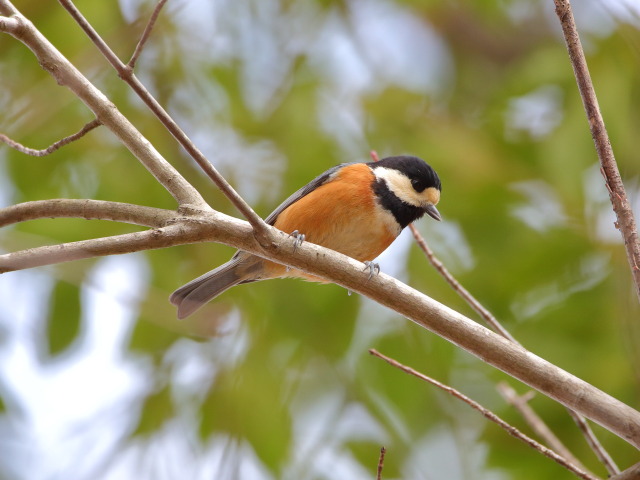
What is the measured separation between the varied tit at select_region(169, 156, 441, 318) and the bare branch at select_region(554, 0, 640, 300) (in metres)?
1.57

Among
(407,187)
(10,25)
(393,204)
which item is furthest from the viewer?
(407,187)

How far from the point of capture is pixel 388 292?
240 centimetres

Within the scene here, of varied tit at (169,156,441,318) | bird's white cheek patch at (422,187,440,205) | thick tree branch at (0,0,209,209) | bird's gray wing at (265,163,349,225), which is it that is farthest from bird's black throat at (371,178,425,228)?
thick tree branch at (0,0,209,209)

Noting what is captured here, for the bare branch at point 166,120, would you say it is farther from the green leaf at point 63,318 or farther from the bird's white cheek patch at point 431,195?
the green leaf at point 63,318

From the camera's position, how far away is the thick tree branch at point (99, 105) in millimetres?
2418

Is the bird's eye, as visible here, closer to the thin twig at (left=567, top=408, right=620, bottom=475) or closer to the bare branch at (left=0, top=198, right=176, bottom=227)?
the thin twig at (left=567, top=408, right=620, bottom=475)

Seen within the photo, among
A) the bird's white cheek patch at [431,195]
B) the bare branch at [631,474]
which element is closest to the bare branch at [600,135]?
the bare branch at [631,474]

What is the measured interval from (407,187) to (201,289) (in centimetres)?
115

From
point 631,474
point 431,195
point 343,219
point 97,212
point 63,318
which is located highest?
point 431,195

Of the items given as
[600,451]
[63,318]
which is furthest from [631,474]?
[63,318]

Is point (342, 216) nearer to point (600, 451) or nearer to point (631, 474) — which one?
point (600, 451)

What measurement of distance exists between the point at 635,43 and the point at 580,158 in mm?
597

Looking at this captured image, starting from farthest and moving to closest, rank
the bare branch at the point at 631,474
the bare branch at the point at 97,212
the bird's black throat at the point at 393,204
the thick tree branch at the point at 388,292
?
the bird's black throat at the point at 393,204 < the bare branch at the point at 97,212 < the thick tree branch at the point at 388,292 < the bare branch at the point at 631,474

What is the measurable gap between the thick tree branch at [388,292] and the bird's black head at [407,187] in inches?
53.4
